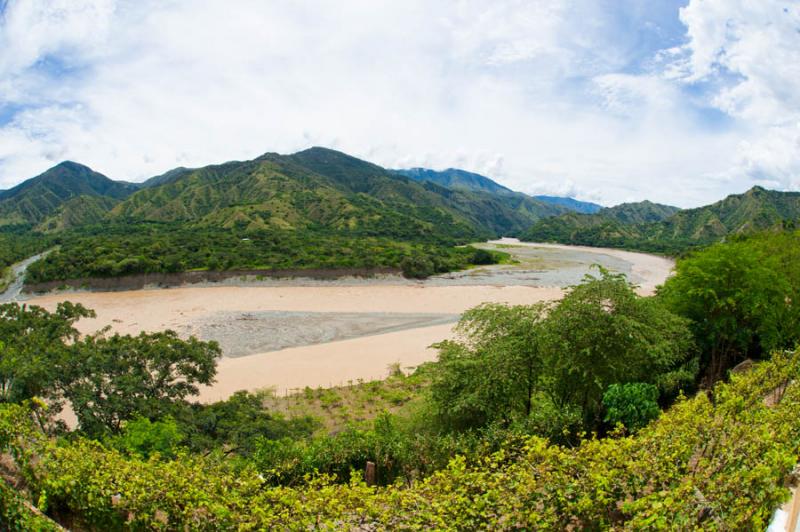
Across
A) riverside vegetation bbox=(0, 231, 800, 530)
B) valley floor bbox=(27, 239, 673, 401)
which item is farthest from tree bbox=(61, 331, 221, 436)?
valley floor bbox=(27, 239, 673, 401)

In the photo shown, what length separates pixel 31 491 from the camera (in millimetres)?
7770

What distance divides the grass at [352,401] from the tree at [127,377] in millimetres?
6186

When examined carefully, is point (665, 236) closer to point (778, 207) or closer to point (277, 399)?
point (778, 207)

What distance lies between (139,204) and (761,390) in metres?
207

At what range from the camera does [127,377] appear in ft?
54.9

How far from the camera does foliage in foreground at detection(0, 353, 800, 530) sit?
5957 millimetres

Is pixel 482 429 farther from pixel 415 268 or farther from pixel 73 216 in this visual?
pixel 73 216

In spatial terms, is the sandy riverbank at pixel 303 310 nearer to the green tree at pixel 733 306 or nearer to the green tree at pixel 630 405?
the green tree at pixel 733 306

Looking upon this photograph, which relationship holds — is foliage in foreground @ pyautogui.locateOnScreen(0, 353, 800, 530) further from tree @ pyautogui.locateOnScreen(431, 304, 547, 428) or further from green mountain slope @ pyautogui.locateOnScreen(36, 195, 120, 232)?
green mountain slope @ pyautogui.locateOnScreen(36, 195, 120, 232)

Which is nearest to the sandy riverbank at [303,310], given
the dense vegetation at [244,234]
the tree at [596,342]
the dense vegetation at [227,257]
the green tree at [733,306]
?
the dense vegetation at [227,257]

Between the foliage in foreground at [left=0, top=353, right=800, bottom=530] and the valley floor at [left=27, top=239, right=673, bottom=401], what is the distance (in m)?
11.5

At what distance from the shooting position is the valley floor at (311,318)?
30.8m

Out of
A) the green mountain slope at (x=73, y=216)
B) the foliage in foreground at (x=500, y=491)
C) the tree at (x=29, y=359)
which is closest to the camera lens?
the foliage in foreground at (x=500, y=491)

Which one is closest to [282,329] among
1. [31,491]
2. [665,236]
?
[31,491]
